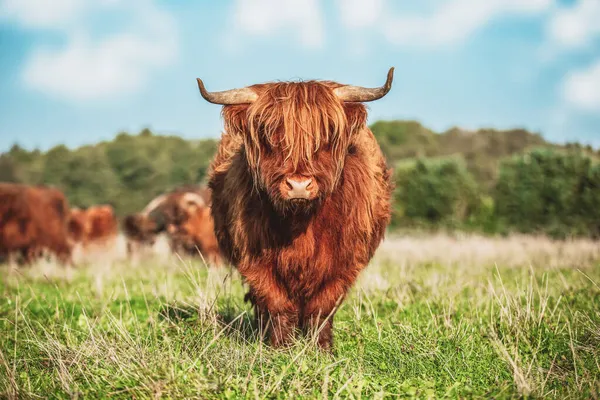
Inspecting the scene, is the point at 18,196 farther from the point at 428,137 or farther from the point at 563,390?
the point at 428,137

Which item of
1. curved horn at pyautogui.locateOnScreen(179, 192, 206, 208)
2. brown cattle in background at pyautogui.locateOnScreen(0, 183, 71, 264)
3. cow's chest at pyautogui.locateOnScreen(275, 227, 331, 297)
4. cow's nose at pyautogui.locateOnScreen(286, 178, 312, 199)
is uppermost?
cow's nose at pyautogui.locateOnScreen(286, 178, 312, 199)

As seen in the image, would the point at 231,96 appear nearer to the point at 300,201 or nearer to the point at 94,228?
the point at 300,201

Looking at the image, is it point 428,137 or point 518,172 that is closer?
point 518,172

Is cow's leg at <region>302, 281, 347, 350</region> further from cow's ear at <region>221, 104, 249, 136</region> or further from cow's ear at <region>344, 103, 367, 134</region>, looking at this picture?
cow's ear at <region>221, 104, 249, 136</region>

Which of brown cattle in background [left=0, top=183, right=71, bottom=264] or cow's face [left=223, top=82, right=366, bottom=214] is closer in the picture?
cow's face [left=223, top=82, right=366, bottom=214]

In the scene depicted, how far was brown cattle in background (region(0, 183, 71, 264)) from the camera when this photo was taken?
12.7 m

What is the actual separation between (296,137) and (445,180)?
1962 centimetres

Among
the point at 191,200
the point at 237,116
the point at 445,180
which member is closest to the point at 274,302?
the point at 237,116

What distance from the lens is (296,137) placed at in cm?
372

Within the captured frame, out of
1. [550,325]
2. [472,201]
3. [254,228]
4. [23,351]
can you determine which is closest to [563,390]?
[550,325]

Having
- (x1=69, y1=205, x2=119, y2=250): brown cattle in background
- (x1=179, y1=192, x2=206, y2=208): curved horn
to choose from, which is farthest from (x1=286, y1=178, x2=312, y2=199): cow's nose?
(x1=69, y1=205, x2=119, y2=250): brown cattle in background

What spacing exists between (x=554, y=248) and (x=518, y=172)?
6.72m

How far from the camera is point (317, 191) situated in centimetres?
363

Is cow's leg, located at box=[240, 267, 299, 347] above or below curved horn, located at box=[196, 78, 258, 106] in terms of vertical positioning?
below
